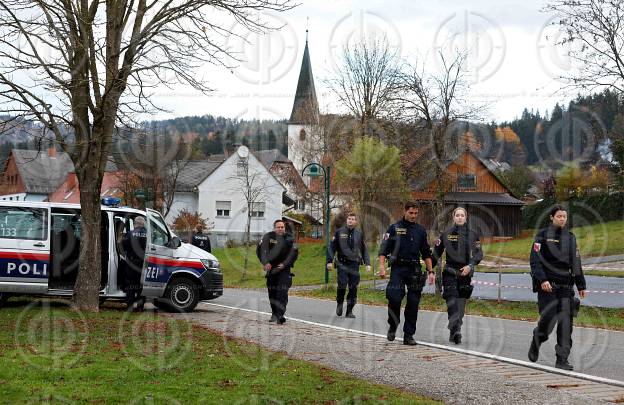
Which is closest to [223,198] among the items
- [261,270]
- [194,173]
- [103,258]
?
[194,173]

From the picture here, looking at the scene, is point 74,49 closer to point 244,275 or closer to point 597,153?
point 244,275

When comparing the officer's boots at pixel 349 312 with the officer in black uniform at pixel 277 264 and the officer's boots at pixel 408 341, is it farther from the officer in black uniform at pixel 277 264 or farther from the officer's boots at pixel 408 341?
the officer's boots at pixel 408 341

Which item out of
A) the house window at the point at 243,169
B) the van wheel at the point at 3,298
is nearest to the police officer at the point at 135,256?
the van wheel at the point at 3,298

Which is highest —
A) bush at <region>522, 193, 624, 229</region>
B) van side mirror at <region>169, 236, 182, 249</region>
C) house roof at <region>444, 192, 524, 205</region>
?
house roof at <region>444, 192, 524, 205</region>

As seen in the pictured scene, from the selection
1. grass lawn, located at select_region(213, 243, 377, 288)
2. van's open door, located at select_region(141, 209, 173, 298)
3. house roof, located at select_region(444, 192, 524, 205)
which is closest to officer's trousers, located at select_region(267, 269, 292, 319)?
van's open door, located at select_region(141, 209, 173, 298)

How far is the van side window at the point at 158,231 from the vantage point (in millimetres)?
16266

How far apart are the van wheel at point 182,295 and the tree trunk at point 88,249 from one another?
1817mm

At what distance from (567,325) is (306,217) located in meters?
61.6

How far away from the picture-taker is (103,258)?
52.5 feet

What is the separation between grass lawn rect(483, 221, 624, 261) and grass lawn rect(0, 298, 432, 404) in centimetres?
3674

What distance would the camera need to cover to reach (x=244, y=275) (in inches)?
1505

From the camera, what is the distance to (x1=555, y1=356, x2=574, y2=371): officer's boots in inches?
366

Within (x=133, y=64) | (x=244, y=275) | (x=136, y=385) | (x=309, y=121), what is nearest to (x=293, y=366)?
(x=136, y=385)

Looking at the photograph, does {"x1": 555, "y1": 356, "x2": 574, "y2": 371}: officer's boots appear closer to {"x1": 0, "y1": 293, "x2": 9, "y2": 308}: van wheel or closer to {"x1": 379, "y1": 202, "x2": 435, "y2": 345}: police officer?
{"x1": 379, "y1": 202, "x2": 435, "y2": 345}: police officer
